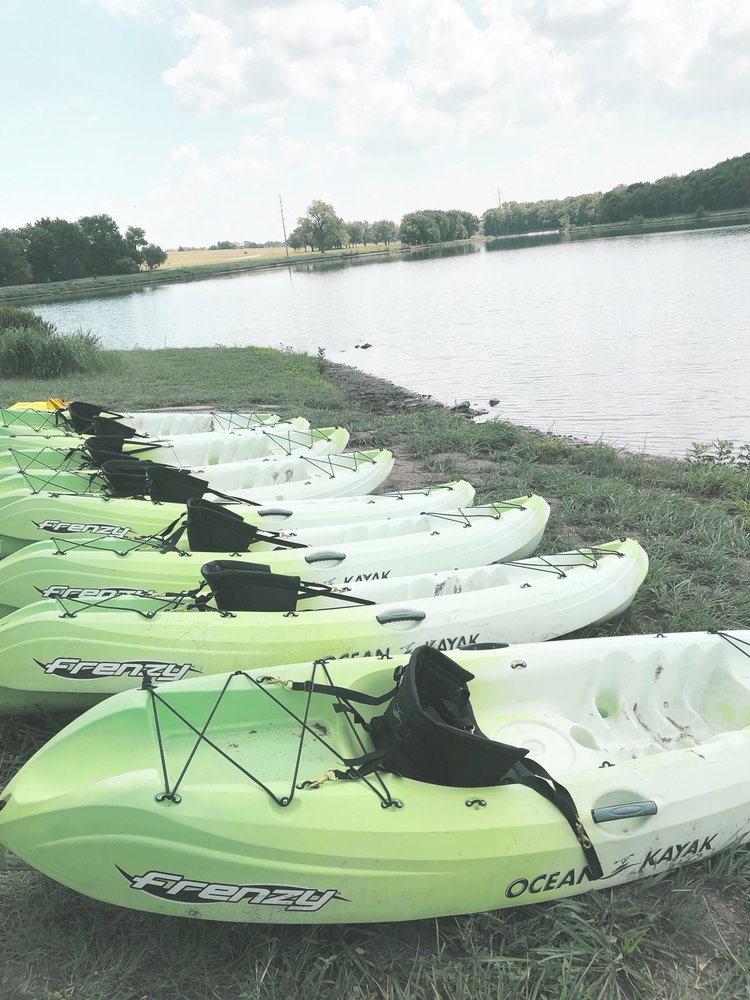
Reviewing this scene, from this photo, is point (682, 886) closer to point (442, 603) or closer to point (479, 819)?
point (479, 819)

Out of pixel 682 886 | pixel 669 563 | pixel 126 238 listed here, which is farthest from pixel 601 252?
pixel 126 238

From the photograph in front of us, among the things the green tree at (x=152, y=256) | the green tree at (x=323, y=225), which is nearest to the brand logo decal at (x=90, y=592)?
the green tree at (x=152, y=256)

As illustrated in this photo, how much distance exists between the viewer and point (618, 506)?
578cm

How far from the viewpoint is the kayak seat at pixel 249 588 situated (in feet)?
10.4

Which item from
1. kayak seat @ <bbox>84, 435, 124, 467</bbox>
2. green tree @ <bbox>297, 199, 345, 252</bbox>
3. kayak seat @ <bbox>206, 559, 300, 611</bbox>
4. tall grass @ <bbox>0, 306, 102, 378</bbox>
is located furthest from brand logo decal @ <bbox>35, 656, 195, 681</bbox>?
green tree @ <bbox>297, 199, 345, 252</bbox>

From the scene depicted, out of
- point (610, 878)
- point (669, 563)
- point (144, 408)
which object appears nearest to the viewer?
point (610, 878)

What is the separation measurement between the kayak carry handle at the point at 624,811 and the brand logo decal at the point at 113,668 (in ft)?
5.93

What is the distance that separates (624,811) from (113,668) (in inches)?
88.9

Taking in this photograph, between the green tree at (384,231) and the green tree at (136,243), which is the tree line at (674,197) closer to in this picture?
the green tree at (384,231)

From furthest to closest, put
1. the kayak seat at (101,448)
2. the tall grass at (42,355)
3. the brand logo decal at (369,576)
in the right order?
the tall grass at (42,355) < the kayak seat at (101,448) < the brand logo decal at (369,576)

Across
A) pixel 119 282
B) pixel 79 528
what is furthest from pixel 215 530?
pixel 119 282

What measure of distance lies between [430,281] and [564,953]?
41.1 metres

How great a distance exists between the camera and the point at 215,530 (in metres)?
3.99

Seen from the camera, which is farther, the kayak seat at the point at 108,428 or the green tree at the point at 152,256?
the green tree at the point at 152,256
